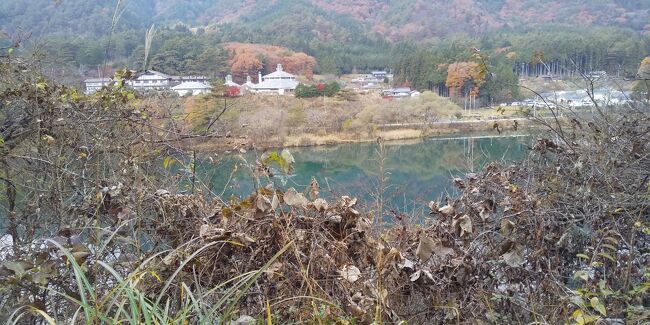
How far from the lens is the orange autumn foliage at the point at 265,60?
30.2 meters

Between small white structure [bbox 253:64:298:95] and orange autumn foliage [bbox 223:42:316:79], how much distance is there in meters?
1.24

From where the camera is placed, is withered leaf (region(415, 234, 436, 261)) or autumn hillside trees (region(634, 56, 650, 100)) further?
autumn hillside trees (region(634, 56, 650, 100))

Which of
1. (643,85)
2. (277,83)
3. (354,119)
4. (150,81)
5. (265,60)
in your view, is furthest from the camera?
(265,60)

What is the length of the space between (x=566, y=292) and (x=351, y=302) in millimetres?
629

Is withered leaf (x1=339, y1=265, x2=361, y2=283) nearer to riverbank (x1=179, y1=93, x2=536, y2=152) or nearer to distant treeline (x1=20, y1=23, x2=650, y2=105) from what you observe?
distant treeline (x1=20, y1=23, x2=650, y2=105)

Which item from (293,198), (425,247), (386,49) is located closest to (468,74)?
(425,247)

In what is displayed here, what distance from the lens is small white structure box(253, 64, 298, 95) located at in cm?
2688

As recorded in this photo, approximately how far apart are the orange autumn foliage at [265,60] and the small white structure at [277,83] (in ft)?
4.06

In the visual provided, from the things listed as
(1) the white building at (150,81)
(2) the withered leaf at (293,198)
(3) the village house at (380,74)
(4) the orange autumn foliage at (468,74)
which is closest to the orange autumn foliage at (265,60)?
(3) the village house at (380,74)

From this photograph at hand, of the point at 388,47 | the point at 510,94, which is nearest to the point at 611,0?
the point at 388,47

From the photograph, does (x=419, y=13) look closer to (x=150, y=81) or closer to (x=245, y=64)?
(x=245, y=64)

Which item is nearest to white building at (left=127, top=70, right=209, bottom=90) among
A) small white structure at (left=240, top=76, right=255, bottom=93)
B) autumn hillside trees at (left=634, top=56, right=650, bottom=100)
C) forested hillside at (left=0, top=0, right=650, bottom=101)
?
autumn hillside trees at (left=634, top=56, right=650, bottom=100)

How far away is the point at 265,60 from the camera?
3431 cm

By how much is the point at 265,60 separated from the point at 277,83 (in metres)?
6.47
